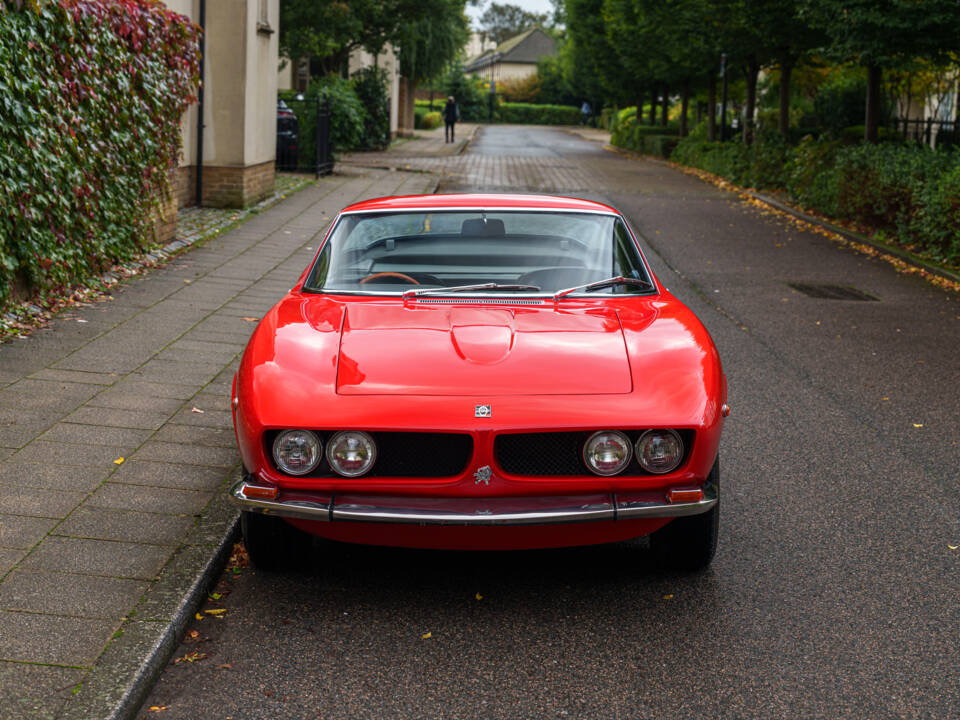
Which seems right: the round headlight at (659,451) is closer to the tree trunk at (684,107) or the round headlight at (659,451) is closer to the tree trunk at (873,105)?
the tree trunk at (873,105)

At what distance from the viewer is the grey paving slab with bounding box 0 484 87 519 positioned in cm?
446

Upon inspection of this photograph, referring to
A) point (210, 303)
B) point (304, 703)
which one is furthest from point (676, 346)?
point (210, 303)

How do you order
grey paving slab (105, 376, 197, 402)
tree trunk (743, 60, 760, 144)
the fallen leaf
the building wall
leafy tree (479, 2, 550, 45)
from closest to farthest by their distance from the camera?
the fallen leaf < grey paving slab (105, 376, 197, 402) < the building wall < tree trunk (743, 60, 760, 144) < leafy tree (479, 2, 550, 45)

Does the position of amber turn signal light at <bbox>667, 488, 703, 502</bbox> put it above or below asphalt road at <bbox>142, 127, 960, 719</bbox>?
above

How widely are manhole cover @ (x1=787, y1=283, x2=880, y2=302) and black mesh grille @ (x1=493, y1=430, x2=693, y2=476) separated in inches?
326

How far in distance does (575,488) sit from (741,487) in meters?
1.93

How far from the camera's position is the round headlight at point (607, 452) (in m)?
3.71

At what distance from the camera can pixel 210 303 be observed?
9.59 m

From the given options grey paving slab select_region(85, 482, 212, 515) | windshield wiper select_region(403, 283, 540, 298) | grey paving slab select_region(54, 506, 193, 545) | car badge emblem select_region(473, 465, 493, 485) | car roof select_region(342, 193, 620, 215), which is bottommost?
grey paving slab select_region(54, 506, 193, 545)

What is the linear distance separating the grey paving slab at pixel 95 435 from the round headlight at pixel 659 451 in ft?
9.45

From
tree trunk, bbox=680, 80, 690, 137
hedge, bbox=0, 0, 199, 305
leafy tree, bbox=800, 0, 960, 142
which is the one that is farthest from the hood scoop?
tree trunk, bbox=680, 80, 690, 137

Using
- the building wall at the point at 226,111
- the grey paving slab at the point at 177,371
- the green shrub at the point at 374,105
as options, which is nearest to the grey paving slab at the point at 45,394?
the grey paving slab at the point at 177,371

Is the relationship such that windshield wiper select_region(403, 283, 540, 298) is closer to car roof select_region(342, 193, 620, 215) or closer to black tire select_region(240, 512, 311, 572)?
car roof select_region(342, 193, 620, 215)

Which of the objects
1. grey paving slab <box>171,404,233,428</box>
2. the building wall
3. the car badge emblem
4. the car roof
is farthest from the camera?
the building wall
